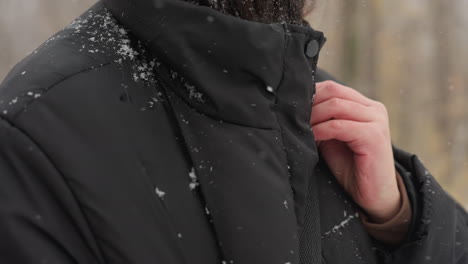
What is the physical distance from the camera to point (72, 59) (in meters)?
→ 0.94

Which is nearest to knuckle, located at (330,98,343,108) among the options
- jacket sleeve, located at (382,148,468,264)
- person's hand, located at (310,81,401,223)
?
person's hand, located at (310,81,401,223)

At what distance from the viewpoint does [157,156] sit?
955mm

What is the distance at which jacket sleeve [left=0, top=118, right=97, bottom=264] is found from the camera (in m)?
0.82

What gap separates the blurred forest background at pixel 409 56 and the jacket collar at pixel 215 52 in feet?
24.6

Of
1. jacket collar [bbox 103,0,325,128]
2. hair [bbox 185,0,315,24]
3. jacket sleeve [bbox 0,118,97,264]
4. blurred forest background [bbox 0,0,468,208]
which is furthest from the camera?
blurred forest background [bbox 0,0,468,208]

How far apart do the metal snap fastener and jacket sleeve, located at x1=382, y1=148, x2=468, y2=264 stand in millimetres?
547

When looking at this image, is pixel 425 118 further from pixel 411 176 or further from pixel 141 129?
pixel 141 129

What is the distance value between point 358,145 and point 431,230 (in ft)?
0.95

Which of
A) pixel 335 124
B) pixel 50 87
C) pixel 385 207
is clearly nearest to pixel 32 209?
pixel 50 87

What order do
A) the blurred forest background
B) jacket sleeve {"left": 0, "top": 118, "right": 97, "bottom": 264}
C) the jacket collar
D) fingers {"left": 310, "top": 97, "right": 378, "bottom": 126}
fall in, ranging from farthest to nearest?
the blurred forest background → fingers {"left": 310, "top": 97, "right": 378, "bottom": 126} → the jacket collar → jacket sleeve {"left": 0, "top": 118, "right": 97, "bottom": 264}

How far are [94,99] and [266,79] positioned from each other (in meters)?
0.32

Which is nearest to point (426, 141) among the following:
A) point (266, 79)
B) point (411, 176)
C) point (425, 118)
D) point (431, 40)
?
point (425, 118)

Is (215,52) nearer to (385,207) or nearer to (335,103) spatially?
(335,103)

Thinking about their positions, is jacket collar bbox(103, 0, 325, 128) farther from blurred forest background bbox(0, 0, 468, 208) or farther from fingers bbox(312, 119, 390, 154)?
blurred forest background bbox(0, 0, 468, 208)
